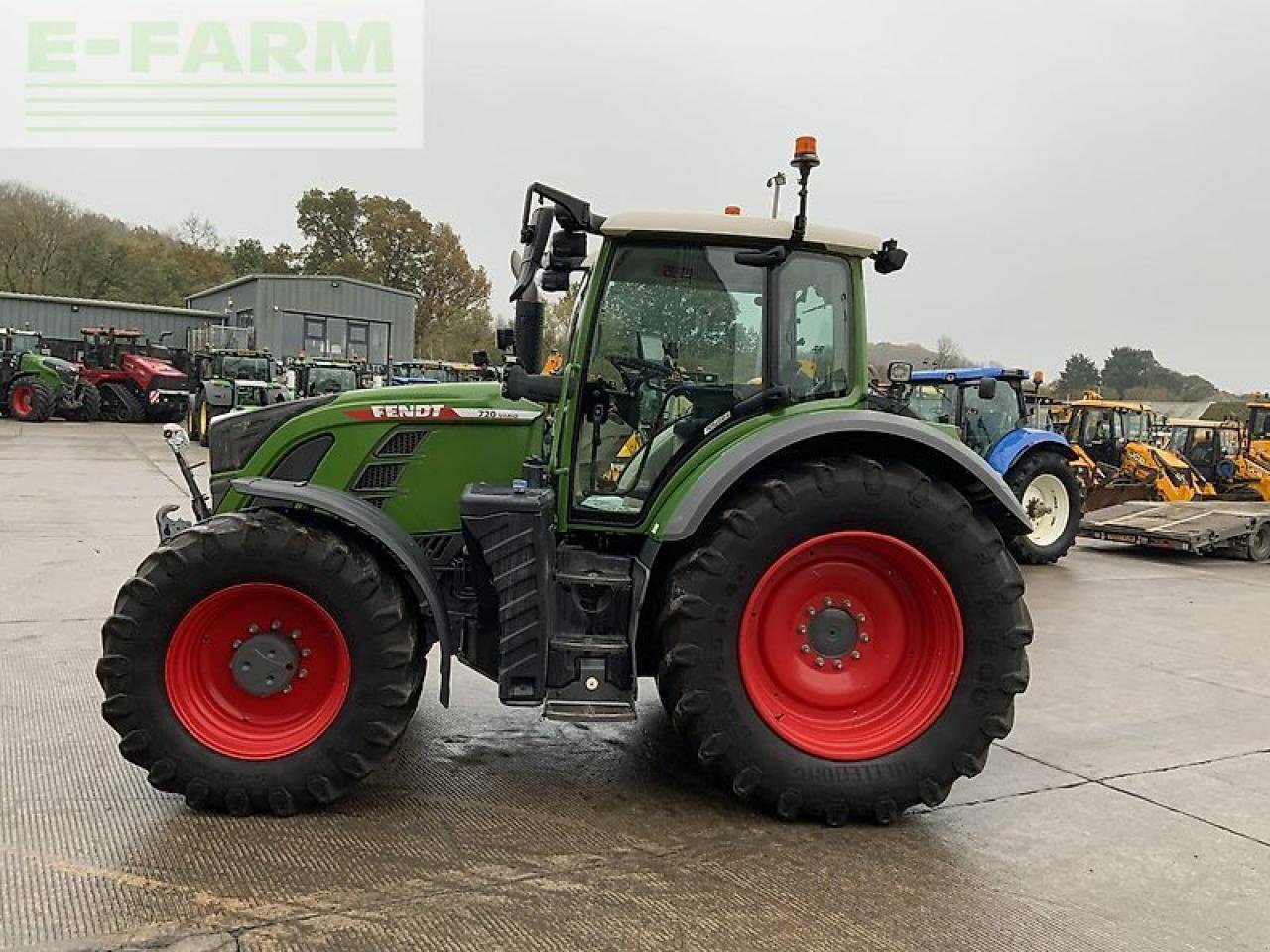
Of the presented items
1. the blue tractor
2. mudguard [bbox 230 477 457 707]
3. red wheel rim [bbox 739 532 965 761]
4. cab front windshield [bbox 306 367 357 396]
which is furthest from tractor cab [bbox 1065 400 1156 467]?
cab front windshield [bbox 306 367 357 396]

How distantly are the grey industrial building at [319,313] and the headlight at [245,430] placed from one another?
3223 cm

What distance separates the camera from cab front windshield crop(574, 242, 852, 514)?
3.86 meters

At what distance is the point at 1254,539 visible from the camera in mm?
11922

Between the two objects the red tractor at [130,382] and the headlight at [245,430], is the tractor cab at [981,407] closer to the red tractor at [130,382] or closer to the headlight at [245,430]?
the headlight at [245,430]

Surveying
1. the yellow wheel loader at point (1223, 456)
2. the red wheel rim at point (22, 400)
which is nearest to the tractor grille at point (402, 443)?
the yellow wheel loader at point (1223, 456)

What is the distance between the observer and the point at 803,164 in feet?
12.0

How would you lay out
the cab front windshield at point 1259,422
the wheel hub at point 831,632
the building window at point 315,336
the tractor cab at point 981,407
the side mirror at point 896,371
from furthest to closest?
the building window at point 315,336, the cab front windshield at point 1259,422, the tractor cab at point 981,407, the side mirror at point 896,371, the wheel hub at point 831,632

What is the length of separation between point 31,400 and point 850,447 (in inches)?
1035

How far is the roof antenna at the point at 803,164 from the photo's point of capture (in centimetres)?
365

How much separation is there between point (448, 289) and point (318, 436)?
5063 centimetres

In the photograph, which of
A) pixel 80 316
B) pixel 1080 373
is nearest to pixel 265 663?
pixel 80 316

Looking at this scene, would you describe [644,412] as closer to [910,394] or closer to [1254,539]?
[910,394]

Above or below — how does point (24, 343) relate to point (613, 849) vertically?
above

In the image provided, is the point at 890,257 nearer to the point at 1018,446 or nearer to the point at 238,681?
the point at 238,681
